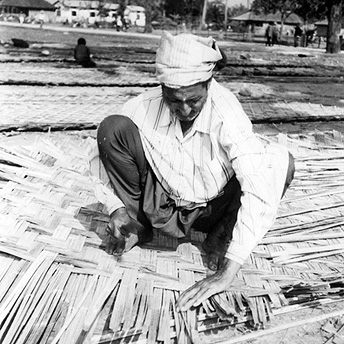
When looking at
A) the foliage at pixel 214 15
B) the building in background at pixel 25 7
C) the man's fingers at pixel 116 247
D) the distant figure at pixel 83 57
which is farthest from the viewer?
the foliage at pixel 214 15

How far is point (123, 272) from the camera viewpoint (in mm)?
1851

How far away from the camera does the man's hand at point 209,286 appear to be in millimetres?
1649

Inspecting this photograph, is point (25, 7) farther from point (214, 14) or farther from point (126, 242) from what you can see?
point (126, 242)

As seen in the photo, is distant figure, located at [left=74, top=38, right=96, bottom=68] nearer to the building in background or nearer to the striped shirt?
the striped shirt

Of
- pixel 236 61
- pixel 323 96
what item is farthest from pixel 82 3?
pixel 323 96

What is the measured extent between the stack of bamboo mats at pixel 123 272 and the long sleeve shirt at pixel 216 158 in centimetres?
21

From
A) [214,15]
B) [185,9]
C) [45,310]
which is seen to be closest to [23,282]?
[45,310]

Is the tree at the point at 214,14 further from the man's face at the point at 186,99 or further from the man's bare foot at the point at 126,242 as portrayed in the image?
the man's face at the point at 186,99

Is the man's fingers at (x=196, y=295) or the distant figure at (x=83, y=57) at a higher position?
the man's fingers at (x=196, y=295)

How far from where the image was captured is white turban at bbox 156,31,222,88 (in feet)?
5.26

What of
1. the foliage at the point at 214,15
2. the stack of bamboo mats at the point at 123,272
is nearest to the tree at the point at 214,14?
the foliage at the point at 214,15

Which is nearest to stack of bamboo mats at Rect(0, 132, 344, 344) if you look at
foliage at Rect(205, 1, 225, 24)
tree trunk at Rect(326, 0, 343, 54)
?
tree trunk at Rect(326, 0, 343, 54)

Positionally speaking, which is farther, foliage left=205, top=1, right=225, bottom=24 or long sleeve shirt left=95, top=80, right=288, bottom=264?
foliage left=205, top=1, right=225, bottom=24

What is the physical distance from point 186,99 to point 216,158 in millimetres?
240
